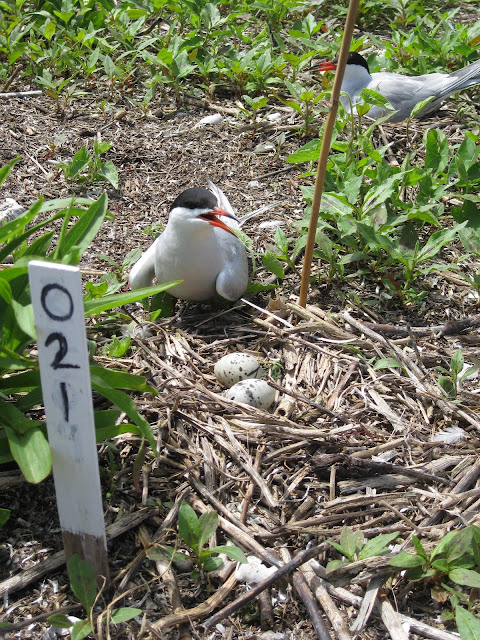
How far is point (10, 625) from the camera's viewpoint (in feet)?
6.74

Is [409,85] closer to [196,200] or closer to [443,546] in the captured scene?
[196,200]

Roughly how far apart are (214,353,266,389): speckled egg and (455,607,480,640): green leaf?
48.6 inches

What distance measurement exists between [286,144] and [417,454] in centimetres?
269

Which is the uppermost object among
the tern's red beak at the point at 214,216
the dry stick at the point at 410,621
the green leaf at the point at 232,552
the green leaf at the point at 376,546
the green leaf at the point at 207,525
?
the tern's red beak at the point at 214,216

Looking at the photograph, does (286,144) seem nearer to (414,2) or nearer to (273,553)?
(414,2)

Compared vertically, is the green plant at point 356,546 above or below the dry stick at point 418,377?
below

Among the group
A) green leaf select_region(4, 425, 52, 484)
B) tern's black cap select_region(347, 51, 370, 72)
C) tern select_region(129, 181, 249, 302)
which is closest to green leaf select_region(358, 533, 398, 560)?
green leaf select_region(4, 425, 52, 484)

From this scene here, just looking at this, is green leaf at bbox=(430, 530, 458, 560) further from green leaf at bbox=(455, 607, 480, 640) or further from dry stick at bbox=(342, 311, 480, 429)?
dry stick at bbox=(342, 311, 480, 429)

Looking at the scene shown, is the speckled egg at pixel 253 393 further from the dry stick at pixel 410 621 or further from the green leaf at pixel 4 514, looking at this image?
the green leaf at pixel 4 514

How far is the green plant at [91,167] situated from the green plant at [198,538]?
2.57 metres

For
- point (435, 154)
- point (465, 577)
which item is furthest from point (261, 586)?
point (435, 154)

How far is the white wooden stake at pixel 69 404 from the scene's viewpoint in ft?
5.68

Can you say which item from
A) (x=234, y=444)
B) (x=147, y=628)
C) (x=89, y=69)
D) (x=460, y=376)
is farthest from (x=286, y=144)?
(x=147, y=628)

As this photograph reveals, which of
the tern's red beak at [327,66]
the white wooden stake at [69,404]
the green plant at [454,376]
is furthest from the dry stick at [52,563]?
the tern's red beak at [327,66]
